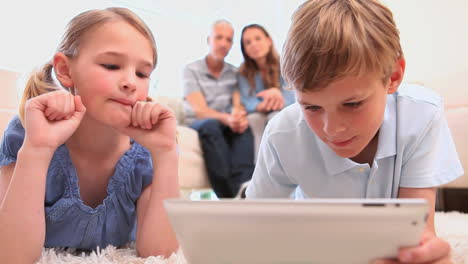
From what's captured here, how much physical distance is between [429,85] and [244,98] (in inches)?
35.2

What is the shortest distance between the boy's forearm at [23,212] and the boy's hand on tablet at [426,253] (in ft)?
1.76

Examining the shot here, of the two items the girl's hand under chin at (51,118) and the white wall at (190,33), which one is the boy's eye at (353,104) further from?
the white wall at (190,33)

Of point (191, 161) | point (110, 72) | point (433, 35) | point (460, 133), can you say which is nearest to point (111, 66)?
point (110, 72)

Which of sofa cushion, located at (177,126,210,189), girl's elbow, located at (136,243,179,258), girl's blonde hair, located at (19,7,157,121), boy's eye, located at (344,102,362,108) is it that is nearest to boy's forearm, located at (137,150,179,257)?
girl's elbow, located at (136,243,179,258)

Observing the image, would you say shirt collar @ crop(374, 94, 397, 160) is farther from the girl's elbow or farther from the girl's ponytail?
the girl's ponytail

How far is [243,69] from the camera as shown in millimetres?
2252

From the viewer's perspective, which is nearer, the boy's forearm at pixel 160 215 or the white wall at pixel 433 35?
the boy's forearm at pixel 160 215

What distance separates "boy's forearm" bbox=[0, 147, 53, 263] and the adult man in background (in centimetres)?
121

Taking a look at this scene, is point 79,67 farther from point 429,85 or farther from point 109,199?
point 429,85

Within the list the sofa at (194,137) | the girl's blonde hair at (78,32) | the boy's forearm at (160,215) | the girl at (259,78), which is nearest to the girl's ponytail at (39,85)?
the girl's blonde hair at (78,32)

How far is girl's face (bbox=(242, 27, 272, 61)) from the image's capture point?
2.16m

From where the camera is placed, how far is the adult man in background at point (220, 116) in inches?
74.6

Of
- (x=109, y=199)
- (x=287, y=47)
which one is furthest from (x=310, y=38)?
(x=109, y=199)

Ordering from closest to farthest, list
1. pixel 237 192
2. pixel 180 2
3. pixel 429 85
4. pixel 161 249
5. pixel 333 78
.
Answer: pixel 333 78, pixel 161 249, pixel 429 85, pixel 237 192, pixel 180 2
